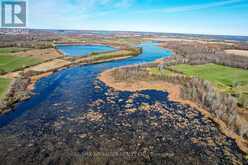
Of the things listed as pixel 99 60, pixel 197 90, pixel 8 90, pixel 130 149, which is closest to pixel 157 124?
pixel 130 149

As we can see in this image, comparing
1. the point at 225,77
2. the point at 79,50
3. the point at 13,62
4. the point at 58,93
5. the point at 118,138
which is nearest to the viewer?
the point at 118,138

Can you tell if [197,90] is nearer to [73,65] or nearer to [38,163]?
[38,163]

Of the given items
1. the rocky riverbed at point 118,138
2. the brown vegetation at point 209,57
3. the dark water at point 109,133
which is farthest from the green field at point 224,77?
the dark water at point 109,133

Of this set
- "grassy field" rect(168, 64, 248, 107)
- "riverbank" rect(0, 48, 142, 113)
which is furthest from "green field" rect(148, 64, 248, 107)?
"riverbank" rect(0, 48, 142, 113)

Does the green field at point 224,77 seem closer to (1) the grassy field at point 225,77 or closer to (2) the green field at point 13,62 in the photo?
(1) the grassy field at point 225,77

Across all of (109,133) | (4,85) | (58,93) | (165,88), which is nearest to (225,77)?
(165,88)

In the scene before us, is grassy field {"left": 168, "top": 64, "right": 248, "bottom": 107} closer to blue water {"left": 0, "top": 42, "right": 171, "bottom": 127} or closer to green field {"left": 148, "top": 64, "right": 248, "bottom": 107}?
green field {"left": 148, "top": 64, "right": 248, "bottom": 107}

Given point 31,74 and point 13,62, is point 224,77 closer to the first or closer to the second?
point 31,74
